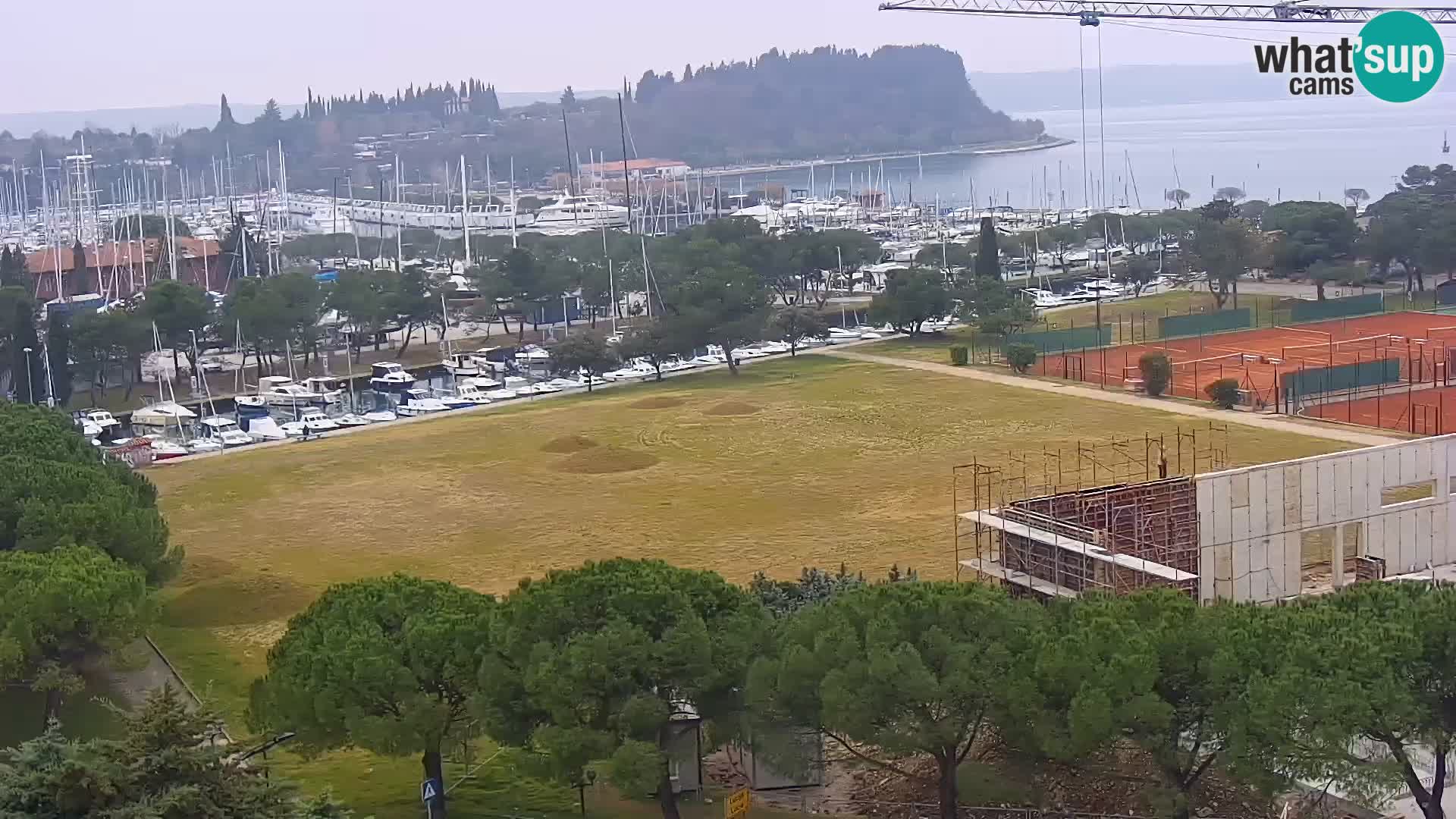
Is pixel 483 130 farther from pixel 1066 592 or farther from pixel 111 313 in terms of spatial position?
pixel 1066 592

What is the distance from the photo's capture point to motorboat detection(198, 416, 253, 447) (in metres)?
32.9

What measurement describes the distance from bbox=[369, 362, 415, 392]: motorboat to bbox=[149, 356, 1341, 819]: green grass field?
5.43 m

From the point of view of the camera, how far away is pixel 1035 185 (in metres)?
123

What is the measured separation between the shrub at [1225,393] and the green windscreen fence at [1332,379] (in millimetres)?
840

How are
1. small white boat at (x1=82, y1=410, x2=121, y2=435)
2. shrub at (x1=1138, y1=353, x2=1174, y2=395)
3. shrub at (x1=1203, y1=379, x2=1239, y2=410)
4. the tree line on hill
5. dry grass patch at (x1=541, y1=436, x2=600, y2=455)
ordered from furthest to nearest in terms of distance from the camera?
the tree line on hill → small white boat at (x1=82, y1=410, x2=121, y2=435) → shrub at (x1=1138, y1=353, x2=1174, y2=395) → shrub at (x1=1203, y1=379, x2=1239, y2=410) → dry grass patch at (x1=541, y1=436, x2=600, y2=455)

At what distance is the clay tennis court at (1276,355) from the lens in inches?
1227

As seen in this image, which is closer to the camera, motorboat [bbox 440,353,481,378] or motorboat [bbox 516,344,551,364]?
motorboat [bbox 440,353,481,378]

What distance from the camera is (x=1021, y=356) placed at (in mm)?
34031

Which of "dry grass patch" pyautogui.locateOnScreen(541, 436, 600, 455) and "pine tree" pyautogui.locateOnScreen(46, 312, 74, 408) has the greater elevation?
"pine tree" pyautogui.locateOnScreen(46, 312, 74, 408)

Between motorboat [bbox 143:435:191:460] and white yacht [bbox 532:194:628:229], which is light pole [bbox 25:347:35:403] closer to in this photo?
motorboat [bbox 143:435:191:460]

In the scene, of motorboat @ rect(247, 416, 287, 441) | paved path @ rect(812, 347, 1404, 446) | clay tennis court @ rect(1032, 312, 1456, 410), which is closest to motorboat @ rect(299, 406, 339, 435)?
motorboat @ rect(247, 416, 287, 441)

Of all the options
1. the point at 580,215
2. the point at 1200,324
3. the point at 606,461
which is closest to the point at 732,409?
the point at 606,461

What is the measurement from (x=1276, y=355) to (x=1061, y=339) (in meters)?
4.86

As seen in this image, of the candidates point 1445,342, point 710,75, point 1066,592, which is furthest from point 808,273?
point 710,75
